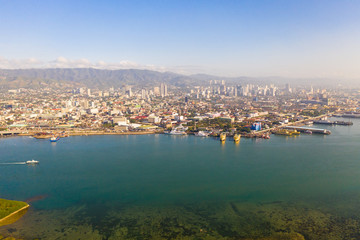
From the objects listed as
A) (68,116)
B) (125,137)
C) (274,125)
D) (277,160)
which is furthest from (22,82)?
(277,160)

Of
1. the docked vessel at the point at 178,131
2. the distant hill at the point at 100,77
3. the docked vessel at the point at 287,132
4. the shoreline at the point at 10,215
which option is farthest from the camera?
the distant hill at the point at 100,77

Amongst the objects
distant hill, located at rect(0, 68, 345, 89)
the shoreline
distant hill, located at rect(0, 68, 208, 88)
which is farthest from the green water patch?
distant hill, located at rect(0, 68, 208, 88)

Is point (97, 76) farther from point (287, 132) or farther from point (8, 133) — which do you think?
point (287, 132)

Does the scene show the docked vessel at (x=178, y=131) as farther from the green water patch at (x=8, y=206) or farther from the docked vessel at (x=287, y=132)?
the green water patch at (x=8, y=206)

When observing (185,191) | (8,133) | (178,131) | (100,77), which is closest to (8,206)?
(185,191)

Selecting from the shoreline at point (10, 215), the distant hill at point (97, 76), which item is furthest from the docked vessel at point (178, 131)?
the distant hill at point (97, 76)

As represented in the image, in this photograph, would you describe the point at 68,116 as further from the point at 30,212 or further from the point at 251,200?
the point at 251,200

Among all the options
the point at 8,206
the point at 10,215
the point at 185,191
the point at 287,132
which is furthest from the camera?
the point at 287,132

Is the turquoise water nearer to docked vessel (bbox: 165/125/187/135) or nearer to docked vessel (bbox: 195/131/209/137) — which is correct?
docked vessel (bbox: 195/131/209/137)
